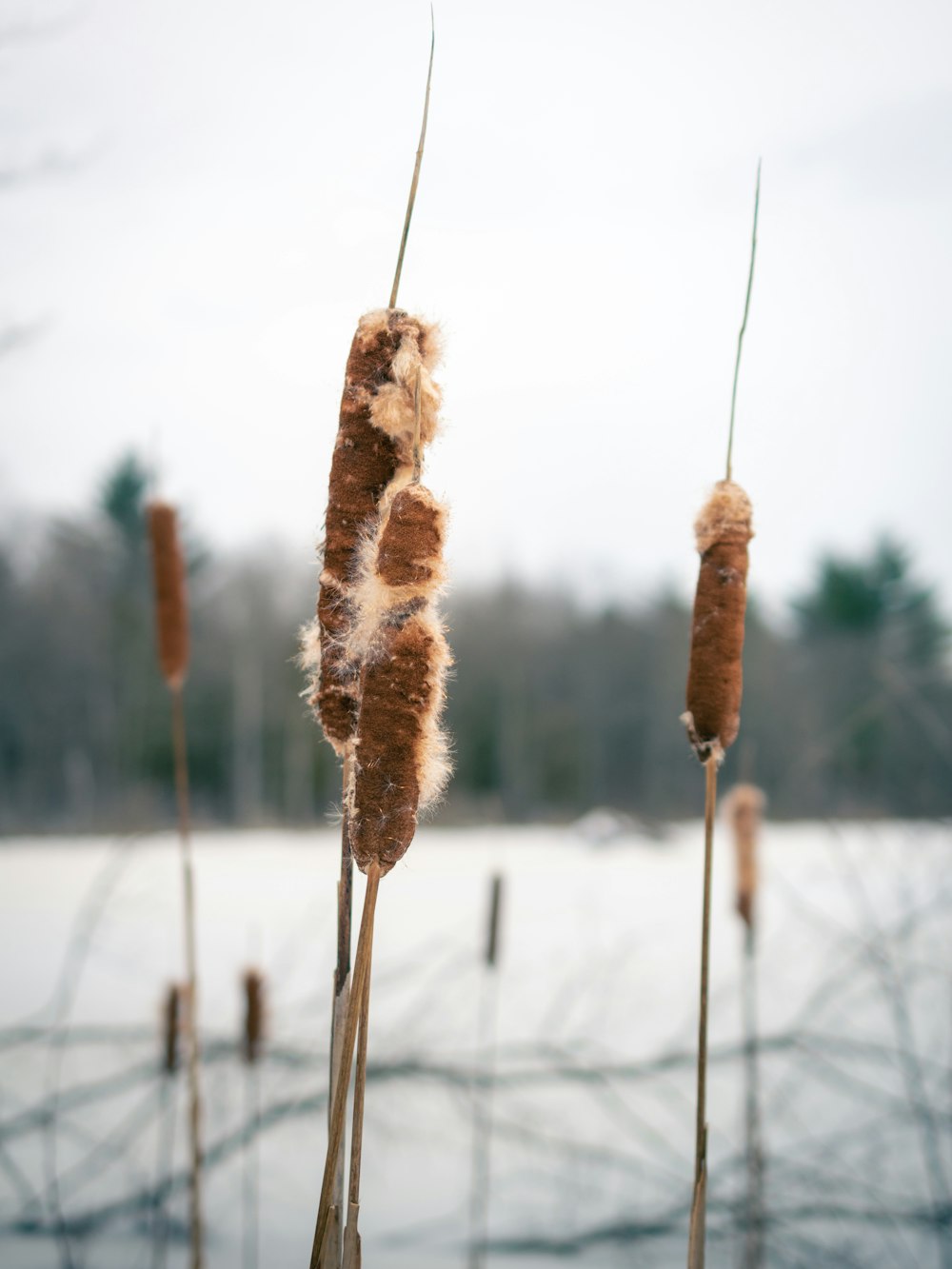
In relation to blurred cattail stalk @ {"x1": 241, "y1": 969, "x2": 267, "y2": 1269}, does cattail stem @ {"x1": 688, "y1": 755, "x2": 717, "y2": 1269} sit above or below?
above

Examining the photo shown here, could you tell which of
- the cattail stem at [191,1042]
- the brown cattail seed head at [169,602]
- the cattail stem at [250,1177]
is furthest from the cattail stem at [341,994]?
the cattail stem at [250,1177]

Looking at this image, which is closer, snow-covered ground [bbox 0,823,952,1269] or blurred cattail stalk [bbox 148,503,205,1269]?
blurred cattail stalk [bbox 148,503,205,1269]

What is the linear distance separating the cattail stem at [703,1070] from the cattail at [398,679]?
320mm

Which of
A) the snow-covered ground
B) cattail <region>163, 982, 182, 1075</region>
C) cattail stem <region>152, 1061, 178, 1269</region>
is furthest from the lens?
the snow-covered ground

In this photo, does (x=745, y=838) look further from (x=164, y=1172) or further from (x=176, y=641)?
(x=164, y=1172)

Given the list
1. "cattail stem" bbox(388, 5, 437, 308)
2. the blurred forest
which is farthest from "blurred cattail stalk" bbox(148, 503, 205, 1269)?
the blurred forest

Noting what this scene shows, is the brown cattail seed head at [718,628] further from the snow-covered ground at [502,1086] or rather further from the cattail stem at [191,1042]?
the snow-covered ground at [502,1086]

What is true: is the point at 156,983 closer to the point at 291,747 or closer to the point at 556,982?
the point at 556,982

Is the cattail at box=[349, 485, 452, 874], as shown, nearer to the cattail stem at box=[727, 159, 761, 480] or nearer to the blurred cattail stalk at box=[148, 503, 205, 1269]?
the cattail stem at box=[727, 159, 761, 480]

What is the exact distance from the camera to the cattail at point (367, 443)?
707 mm

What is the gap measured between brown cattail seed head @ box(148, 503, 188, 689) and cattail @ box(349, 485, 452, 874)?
2.92 feet

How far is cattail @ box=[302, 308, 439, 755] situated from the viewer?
0.71 meters

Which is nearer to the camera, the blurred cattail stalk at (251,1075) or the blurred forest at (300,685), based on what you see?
the blurred cattail stalk at (251,1075)

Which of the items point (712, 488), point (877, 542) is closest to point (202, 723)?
point (877, 542)
